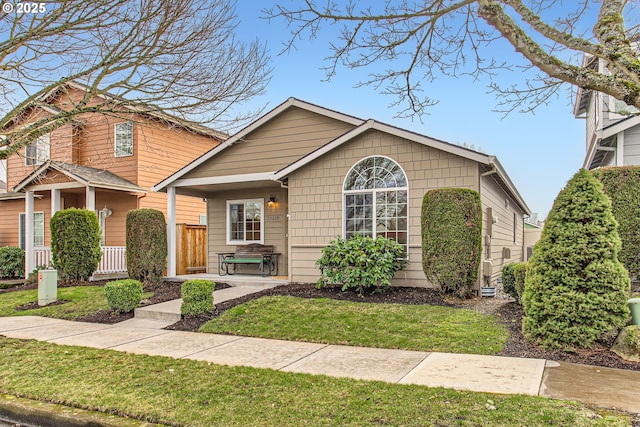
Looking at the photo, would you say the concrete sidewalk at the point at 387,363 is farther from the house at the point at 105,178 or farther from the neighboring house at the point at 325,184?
the house at the point at 105,178

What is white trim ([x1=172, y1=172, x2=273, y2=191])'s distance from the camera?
12195 millimetres

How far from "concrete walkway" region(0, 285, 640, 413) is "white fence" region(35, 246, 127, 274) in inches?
283

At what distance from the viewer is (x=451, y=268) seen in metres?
8.63

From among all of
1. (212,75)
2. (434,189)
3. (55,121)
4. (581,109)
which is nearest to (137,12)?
(212,75)

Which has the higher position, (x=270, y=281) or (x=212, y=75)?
(x=212, y=75)

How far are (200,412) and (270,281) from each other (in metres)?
7.78

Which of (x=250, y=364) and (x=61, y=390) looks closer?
(x=61, y=390)

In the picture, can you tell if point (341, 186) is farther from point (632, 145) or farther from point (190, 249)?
point (190, 249)

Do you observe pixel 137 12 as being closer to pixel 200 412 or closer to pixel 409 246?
pixel 200 412

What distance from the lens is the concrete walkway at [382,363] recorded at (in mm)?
4219

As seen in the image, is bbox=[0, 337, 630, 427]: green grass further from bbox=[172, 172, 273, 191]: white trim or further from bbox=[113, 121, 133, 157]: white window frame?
bbox=[113, 121, 133, 157]: white window frame

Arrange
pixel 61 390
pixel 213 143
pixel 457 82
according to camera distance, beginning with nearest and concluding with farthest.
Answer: pixel 61 390
pixel 457 82
pixel 213 143

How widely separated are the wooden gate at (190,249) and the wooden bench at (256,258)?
1.74 metres

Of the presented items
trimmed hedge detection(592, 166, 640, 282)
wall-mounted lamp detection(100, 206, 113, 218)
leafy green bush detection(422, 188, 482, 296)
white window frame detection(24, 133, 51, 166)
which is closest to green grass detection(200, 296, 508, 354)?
leafy green bush detection(422, 188, 482, 296)
